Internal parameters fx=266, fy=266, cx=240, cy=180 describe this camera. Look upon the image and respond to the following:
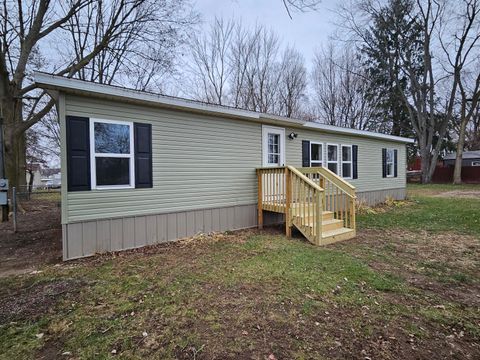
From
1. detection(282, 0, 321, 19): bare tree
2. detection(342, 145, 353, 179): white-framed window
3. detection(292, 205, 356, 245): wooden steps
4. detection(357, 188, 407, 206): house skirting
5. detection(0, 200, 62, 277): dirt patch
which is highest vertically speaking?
detection(282, 0, 321, 19): bare tree

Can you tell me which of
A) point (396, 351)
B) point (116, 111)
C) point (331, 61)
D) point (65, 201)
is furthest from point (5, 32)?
point (331, 61)

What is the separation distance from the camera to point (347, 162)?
32.6ft

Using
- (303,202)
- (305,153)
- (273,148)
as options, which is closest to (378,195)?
(305,153)

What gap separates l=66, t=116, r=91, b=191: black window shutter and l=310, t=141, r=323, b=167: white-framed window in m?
6.48

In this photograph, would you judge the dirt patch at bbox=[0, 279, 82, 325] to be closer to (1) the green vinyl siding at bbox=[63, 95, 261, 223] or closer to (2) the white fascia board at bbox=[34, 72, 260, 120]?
(1) the green vinyl siding at bbox=[63, 95, 261, 223]

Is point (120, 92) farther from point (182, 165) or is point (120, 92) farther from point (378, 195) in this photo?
point (378, 195)

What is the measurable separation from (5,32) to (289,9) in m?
11.6

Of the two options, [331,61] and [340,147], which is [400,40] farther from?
[340,147]

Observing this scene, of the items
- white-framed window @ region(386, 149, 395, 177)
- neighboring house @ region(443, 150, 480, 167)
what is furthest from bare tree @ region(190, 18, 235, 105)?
neighboring house @ region(443, 150, 480, 167)

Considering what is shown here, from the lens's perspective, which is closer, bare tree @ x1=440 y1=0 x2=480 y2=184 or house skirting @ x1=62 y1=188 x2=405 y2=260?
house skirting @ x1=62 y1=188 x2=405 y2=260

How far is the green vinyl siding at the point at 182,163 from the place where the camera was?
15.7ft

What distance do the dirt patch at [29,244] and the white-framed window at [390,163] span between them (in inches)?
488

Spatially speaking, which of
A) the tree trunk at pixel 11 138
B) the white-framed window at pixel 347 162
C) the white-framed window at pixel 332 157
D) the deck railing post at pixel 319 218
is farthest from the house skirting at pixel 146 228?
the tree trunk at pixel 11 138

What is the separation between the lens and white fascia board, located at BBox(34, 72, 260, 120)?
4.20 metres
